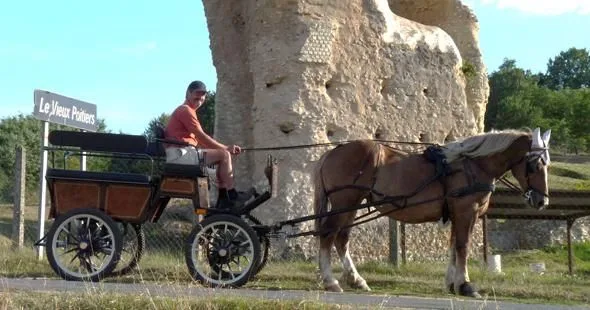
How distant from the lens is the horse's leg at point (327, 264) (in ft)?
32.4

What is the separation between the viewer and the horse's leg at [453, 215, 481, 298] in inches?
390

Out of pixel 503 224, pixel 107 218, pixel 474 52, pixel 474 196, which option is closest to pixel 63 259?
pixel 107 218

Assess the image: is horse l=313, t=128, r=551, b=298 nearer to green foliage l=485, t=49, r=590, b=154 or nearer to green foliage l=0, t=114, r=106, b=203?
green foliage l=0, t=114, r=106, b=203

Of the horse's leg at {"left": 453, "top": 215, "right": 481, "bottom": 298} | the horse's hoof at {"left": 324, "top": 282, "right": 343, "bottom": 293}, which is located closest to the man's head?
the horse's hoof at {"left": 324, "top": 282, "right": 343, "bottom": 293}

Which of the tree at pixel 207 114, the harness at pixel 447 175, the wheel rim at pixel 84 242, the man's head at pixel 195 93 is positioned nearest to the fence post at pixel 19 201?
the wheel rim at pixel 84 242

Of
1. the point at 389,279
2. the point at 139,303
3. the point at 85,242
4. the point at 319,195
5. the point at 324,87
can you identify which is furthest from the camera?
the point at 324,87

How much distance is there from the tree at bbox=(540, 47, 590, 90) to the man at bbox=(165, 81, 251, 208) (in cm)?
7901

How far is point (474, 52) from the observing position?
20078 millimetres

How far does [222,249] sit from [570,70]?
3267 inches

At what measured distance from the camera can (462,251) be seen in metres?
10.0

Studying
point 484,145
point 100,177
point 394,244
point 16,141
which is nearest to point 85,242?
point 100,177

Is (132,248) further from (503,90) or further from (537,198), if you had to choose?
(503,90)

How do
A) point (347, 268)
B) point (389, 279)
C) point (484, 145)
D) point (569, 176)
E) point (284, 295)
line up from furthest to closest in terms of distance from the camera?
point (569, 176) → point (389, 279) → point (347, 268) → point (484, 145) → point (284, 295)

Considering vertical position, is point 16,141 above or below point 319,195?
above
